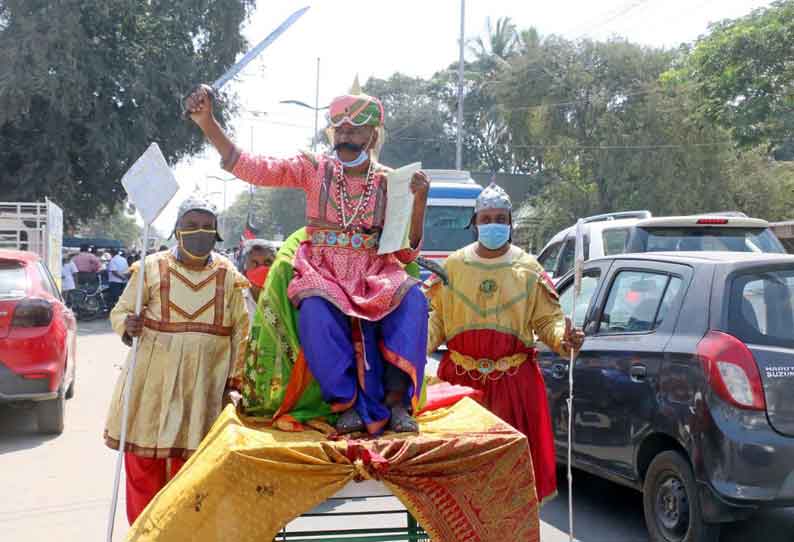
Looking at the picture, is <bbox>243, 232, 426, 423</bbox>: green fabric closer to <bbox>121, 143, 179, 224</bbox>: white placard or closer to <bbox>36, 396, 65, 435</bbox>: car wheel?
<bbox>121, 143, 179, 224</bbox>: white placard

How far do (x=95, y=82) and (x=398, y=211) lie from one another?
2384cm

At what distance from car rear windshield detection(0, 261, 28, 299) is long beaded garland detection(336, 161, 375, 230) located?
5.68 meters

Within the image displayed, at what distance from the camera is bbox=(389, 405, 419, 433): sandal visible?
12.3 feet

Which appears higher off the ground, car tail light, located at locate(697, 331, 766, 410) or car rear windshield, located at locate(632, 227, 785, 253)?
car rear windshield, located at locate(632, 227, 785, 253)

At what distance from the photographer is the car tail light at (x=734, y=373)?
503cm

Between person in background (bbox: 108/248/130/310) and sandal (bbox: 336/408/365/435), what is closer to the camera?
sandal (bbox: 336/408/365/435)

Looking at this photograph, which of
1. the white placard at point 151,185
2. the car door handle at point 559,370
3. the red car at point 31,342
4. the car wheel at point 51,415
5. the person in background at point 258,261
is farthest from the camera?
the car wheel at point 51,415

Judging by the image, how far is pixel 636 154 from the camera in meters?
32.7

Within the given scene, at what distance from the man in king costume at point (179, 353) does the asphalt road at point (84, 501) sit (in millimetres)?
1446

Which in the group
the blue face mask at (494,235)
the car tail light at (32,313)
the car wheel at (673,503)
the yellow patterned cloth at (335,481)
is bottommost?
the car wheel at (673,503)

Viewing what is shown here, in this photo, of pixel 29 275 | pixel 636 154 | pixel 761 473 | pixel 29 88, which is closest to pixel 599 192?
pixel 636 154

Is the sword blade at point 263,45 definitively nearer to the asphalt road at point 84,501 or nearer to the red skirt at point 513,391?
the red skirt at point 513,391

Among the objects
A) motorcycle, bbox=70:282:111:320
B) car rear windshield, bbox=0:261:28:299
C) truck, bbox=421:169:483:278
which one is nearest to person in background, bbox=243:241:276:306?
car rear windshield, bbox=0:261:28:299

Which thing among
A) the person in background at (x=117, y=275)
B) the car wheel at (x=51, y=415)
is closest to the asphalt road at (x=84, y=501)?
the car wheel at (x=51, y=415)
